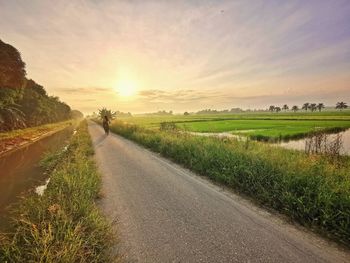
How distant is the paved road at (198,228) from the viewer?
3.97 m

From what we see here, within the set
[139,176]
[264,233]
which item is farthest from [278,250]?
[139,176]

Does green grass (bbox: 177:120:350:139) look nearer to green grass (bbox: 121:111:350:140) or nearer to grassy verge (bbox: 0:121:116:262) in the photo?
green grass (bbox: 121:111:350:140)


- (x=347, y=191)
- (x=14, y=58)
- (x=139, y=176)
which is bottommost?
(x=139, y=176)

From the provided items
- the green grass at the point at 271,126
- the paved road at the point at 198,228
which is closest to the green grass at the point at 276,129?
the green grass at the point at 271,126

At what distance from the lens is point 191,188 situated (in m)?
7.55

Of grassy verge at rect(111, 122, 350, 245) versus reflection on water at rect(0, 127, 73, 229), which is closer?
grassy verge at rect(111, 122, 350, 245)

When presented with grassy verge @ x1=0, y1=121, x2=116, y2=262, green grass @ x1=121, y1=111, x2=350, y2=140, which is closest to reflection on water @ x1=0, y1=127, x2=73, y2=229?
grassy verge @ x1=0, y1=121, x2=116, y2=262

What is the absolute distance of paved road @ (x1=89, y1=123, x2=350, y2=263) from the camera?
3971mm

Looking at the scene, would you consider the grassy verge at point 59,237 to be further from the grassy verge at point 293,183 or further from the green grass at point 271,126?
the green grass at point 271,126

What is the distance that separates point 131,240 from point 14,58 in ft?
105

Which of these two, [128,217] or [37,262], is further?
[128,217]

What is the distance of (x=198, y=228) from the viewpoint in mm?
4910

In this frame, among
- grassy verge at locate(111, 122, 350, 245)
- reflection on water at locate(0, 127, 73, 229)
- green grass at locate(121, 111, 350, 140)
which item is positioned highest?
grassy verge at locate(111, 122, 350, 245)

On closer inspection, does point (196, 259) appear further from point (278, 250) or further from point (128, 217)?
point (128, 217)
